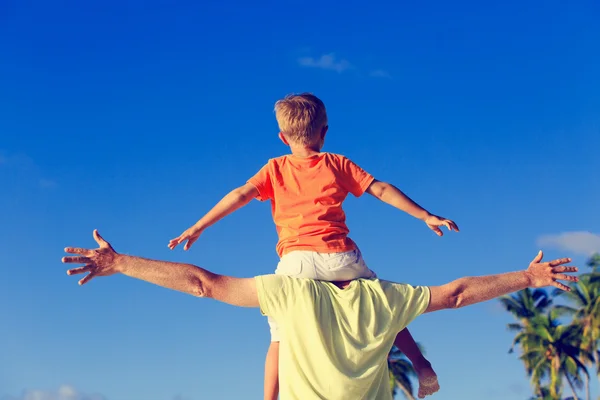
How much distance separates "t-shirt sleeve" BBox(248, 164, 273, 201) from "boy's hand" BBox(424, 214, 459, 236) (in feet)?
4.04

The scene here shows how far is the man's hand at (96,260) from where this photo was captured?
19.4 feet

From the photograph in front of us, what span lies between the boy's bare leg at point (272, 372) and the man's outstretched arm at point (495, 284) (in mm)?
1189

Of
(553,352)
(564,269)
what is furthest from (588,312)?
(564,269)

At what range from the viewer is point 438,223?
648cm

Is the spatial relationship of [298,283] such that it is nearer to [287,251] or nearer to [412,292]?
[287,251]

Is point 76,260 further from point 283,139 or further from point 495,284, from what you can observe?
point 495,284

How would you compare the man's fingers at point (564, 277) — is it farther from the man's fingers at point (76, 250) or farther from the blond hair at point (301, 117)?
the man's fingers at point (76, 250)

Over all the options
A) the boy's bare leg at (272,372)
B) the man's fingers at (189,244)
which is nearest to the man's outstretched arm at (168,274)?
the man's fingers at (189,244)

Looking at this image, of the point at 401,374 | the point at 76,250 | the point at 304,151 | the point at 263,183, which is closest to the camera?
the point at 76,250

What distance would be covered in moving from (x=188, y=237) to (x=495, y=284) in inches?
91.1

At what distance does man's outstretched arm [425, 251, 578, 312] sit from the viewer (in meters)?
6.32

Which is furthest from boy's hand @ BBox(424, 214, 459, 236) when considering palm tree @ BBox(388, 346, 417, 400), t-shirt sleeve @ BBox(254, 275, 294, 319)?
palm tree @ BBox(388, 346, 417, 400)

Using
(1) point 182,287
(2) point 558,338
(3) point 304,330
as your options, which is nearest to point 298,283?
(3) point 304,330

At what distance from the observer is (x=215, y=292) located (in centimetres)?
616
